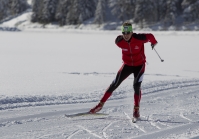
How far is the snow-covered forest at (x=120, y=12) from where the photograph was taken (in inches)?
2063

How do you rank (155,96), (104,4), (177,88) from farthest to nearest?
(104,4) → (177,88) → (155,96)

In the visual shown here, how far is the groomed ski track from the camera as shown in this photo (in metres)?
5.14

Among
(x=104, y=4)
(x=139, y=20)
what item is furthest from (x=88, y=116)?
(x=104, y=4)

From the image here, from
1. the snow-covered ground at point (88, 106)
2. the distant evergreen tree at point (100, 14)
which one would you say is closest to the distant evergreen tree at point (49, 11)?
the distant evergreen tree at point (100, 14)

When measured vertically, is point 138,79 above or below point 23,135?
above

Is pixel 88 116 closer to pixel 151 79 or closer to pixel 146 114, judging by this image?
pixel 146 114

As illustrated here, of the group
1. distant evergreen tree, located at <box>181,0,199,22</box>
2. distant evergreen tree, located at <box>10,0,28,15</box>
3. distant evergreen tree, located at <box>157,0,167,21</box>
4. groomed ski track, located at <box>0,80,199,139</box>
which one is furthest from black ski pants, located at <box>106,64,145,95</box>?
distant evergreen tree, located at <box>10,0,28,15</box>

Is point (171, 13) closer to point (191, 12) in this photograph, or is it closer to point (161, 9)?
point (191, 12)

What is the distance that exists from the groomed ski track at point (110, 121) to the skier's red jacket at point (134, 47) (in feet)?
3.43

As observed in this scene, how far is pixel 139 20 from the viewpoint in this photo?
5444 centimetres

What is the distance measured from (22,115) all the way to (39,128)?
0.88 meters

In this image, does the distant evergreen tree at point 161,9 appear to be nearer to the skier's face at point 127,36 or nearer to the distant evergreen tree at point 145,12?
the distant evergreen tree at point 145,12

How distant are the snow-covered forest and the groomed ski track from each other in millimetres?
43085

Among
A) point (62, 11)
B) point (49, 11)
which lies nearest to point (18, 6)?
point (49, 11)
